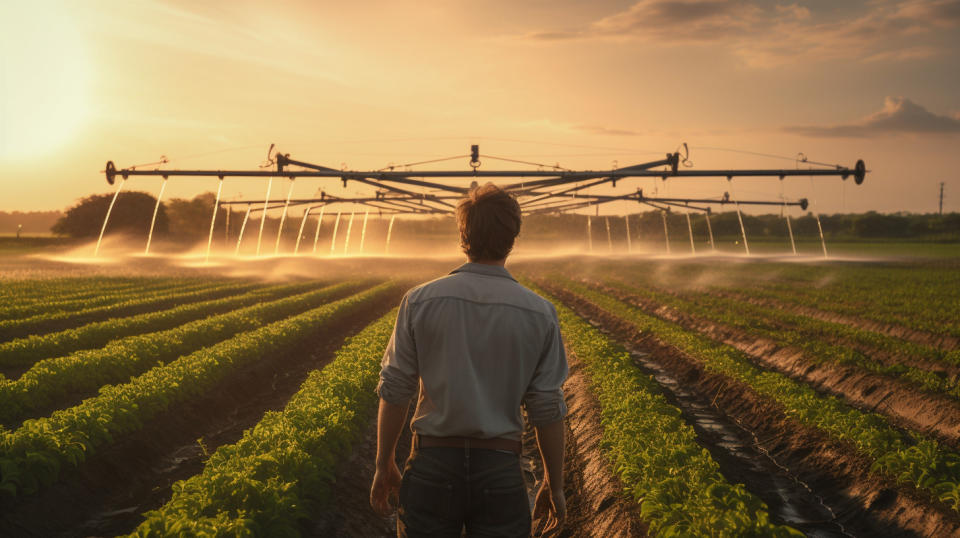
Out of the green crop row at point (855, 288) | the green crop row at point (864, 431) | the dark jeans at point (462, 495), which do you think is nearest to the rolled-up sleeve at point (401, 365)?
the dark jeans at point (462, 495)

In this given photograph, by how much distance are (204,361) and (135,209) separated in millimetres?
107909

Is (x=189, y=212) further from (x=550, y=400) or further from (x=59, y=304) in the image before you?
(x=550, y=400)

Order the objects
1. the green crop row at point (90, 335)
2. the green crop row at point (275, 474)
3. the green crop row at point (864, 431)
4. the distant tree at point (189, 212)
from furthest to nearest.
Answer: the distant tree at point (189, 212), the green crop row at point (90, 335), the green crop row at point (864, 431), the green crop row at point (275, 474)

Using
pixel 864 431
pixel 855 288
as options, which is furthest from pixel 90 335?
pixel 855 288

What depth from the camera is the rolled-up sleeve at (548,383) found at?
3.29m

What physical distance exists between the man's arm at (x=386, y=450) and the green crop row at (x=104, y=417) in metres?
5.74

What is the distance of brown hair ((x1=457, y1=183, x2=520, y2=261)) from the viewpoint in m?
3.26

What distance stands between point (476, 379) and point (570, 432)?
899cm

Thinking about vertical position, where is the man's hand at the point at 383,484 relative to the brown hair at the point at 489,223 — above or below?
below

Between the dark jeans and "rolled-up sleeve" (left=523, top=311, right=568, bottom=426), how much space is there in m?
0.26

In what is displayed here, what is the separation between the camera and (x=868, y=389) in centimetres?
1400

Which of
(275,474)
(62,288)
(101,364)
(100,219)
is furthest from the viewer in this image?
(100,219)

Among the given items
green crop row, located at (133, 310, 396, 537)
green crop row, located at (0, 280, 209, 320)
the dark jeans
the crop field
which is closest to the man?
the dark jeans

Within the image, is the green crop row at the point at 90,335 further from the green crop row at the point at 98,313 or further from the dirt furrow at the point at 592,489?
the dirt furrow at the point at 592,489
